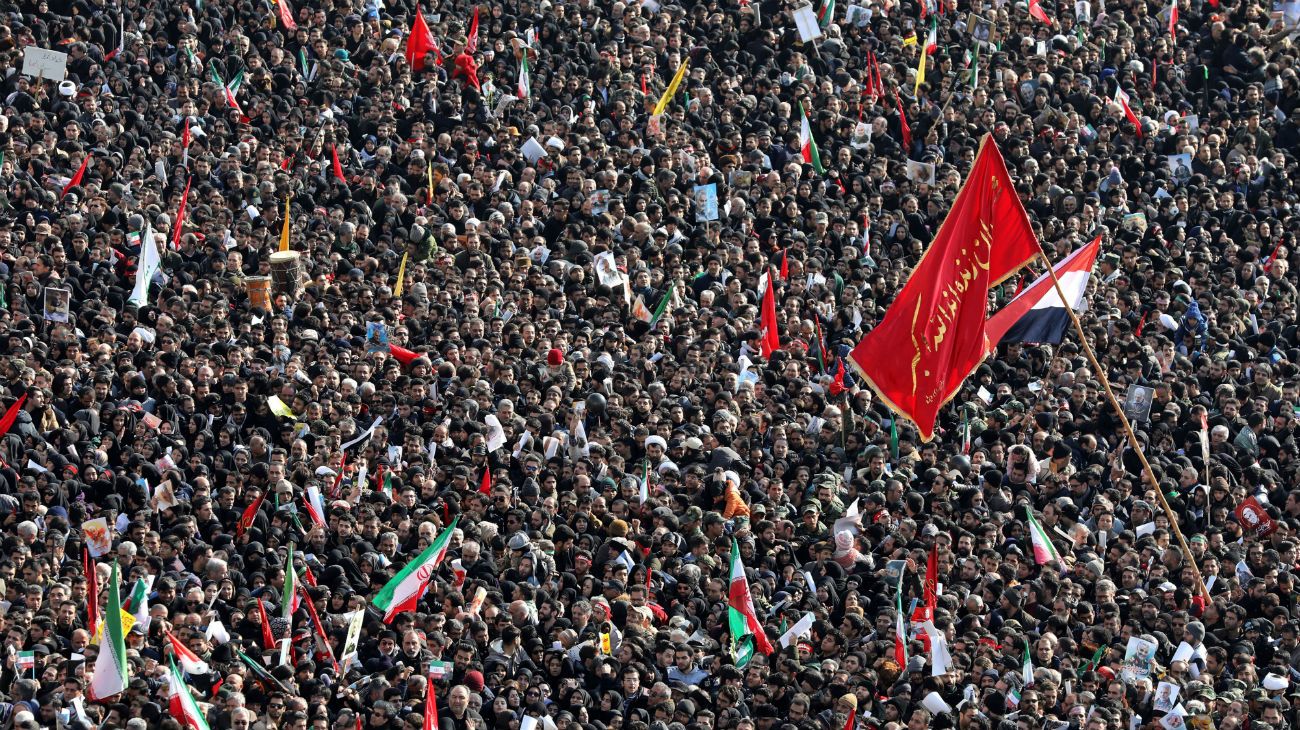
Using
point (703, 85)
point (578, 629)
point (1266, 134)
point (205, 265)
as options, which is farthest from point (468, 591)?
point (1266, 134)

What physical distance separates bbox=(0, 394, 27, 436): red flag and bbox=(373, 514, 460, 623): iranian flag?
3.13 meters

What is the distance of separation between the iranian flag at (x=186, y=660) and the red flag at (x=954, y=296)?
200 inches

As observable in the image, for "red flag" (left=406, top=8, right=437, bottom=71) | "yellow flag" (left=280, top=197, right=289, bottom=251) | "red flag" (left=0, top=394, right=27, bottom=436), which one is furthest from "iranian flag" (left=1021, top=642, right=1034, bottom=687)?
"red flag" (left=406, top=8, right=437, bottom=71)

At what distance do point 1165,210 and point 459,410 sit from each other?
9.51 meters

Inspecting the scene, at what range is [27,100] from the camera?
2561 cm

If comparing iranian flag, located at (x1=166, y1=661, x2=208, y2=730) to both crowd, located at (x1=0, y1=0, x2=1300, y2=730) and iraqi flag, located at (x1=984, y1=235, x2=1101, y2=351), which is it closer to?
crowd, located at (x1=0, y1=0, x2=1300, y2=730)

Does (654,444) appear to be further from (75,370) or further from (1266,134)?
(1266,134)

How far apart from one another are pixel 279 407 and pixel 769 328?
528 centimetres

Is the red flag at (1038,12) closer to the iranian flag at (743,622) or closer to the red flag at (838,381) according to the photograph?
the red flag at (838,381)

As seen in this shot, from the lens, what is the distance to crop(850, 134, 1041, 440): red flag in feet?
65.1

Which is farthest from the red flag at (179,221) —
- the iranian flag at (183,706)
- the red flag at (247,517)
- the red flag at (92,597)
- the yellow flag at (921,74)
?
the yellow flag at (921,74)

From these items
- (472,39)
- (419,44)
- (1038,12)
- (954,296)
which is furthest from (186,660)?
(1038,12)

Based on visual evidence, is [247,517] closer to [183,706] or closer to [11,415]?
[11,415]

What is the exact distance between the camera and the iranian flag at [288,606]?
1917 cm
